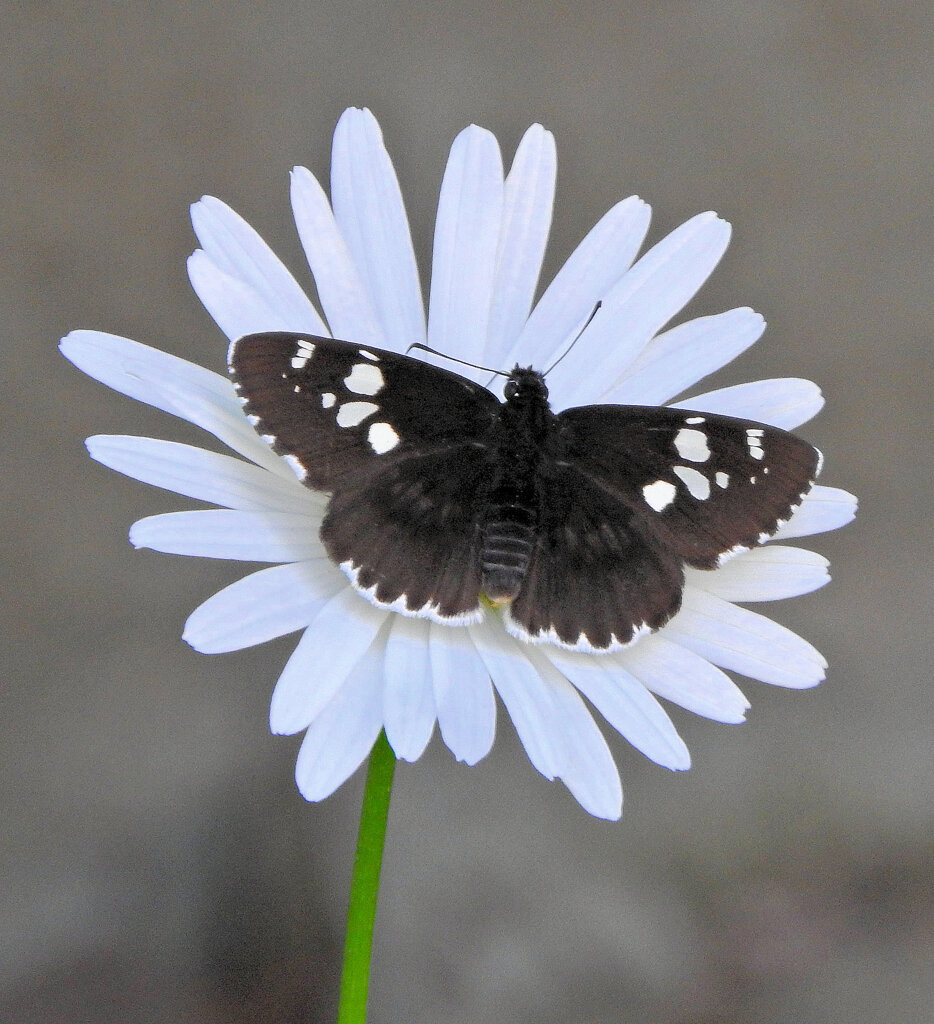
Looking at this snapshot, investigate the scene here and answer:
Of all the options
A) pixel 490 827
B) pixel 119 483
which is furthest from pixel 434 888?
pixel 119 483

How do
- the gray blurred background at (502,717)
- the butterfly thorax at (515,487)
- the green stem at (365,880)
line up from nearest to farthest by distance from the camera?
the green stem at (365,880) < the butterfly thorax at (515,487) < the gray blurred background at (502,717)

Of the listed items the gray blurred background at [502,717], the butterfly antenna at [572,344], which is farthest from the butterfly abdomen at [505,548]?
the gray blurred background at [502,717]

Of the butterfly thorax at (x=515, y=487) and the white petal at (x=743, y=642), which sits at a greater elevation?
the butterfly thorax at (x=515, y=487)

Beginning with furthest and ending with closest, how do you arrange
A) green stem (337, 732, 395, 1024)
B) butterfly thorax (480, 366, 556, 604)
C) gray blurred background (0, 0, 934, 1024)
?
gray blurred background (0, 0, 934, 1024) < butterfly thorax (480, 366, 556, 604) < green stem (337, 732, 395, 1024)

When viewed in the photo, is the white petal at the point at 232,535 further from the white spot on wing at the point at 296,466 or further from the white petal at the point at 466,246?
the white petal at the point at 466,246

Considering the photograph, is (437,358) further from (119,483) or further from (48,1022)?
(48,1022)

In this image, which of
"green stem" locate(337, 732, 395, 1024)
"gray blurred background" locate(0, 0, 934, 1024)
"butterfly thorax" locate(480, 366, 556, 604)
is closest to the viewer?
"green stem" locate(337, 732, 395, 1024)

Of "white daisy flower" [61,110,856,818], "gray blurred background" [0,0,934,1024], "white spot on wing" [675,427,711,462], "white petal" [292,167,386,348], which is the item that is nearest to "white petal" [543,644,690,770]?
"white daisy flower" [61,110,856,818]

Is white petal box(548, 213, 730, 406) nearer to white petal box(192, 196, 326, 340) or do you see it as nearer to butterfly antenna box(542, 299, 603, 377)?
butterfly antenna box(542, 299, 603, 377)
